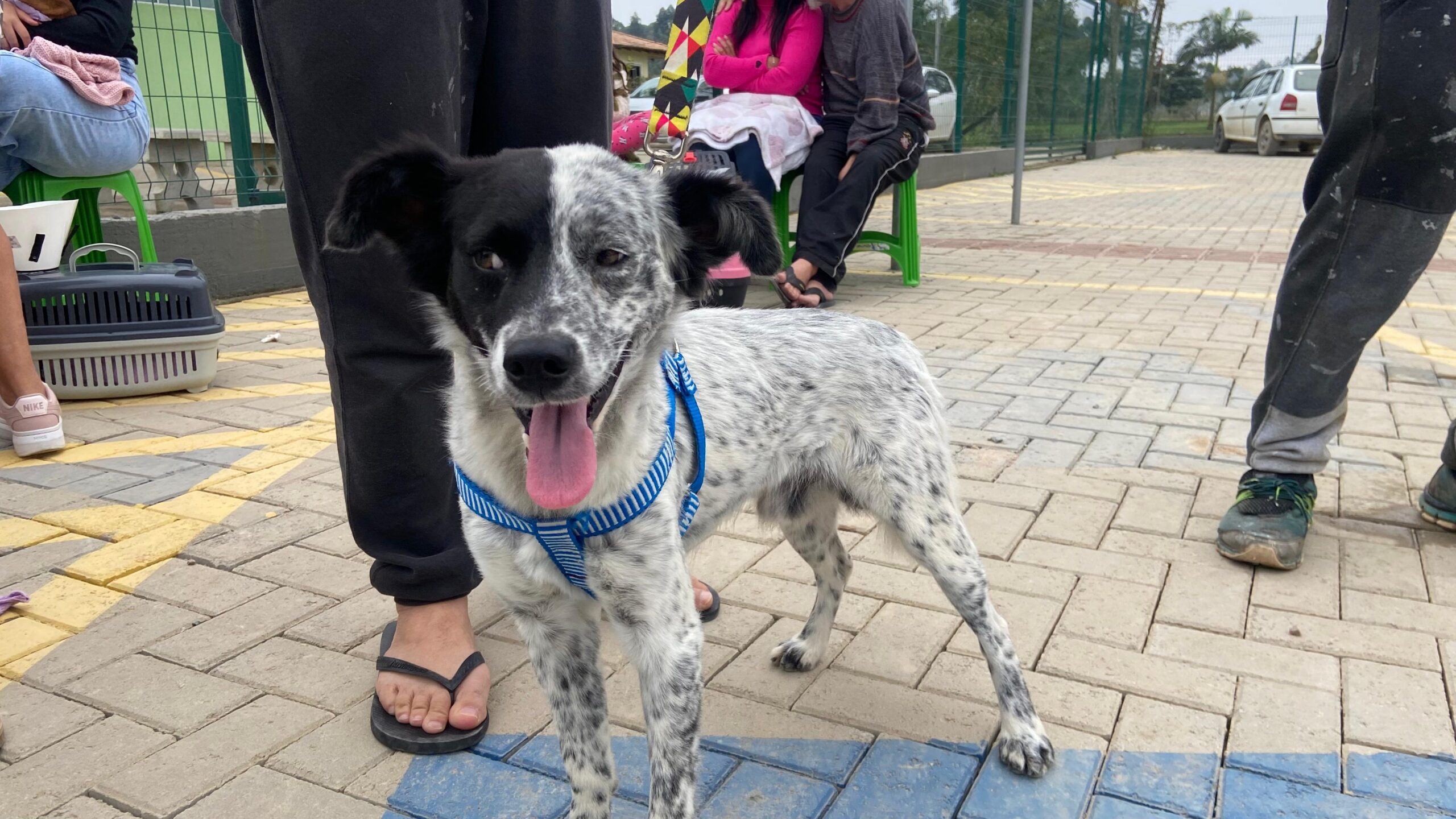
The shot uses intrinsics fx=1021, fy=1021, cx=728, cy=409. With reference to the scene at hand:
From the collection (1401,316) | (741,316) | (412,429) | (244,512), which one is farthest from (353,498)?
(1401,316)

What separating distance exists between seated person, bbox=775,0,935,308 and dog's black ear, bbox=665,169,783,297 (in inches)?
173

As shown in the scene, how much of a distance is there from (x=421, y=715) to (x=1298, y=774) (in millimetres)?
2015

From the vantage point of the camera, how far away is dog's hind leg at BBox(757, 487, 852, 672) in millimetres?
2734

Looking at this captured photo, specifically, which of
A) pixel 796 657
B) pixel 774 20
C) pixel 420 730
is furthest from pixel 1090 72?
pixel 420 730

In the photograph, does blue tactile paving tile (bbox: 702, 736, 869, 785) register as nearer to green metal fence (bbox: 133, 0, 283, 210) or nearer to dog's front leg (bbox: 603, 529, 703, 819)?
dog's front leg (bbox: 603, 529, 703, 819)

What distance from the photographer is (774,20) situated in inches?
270

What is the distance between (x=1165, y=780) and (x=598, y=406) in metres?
1.51

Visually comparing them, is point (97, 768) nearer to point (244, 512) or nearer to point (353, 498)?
point (353, 498)

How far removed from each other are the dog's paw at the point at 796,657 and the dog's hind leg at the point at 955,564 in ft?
1.48

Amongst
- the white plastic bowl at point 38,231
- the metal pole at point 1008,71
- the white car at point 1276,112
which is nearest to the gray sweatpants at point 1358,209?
the white plastic bowl at point 38,231

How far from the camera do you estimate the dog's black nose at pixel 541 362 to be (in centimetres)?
180

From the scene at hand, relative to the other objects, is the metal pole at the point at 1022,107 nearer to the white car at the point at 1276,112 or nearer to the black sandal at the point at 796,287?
the black sandal at the point at 796,287

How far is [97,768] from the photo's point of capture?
7.61ft

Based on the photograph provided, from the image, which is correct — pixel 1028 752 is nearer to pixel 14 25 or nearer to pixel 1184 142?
pixel 14 25
